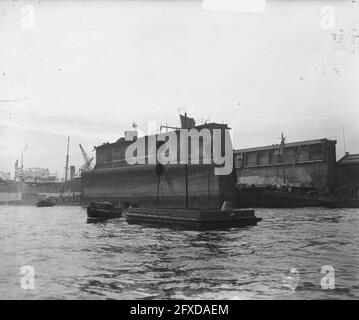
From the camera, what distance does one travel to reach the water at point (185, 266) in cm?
1045

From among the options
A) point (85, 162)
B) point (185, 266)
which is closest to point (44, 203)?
point (85, 162)

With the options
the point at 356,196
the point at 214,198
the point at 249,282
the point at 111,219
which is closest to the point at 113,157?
the point at 214,198

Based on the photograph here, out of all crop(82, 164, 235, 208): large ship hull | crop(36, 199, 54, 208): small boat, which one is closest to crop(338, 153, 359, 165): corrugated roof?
crop(82, 164, 235, 208): large ship hull

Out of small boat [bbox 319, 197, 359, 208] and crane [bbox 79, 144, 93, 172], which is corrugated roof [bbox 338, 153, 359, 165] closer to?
small boat [bbox 319, 197, 359, 208]

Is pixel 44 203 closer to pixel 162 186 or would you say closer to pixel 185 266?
pixel 162 186

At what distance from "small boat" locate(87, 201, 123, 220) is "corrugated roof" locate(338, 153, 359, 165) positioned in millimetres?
46653

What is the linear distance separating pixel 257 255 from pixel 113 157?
58492 mm

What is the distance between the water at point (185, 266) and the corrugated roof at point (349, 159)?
49.3 m

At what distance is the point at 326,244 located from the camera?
1969cm

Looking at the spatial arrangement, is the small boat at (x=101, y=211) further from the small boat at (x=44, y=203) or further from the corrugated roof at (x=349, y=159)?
the small boat at (x=44, y=203)

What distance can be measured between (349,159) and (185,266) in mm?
65068

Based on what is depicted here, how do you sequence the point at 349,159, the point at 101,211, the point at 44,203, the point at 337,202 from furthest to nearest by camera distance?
the point at 44,203, the point at 349,159, the point at 337,202, the point at 101,211

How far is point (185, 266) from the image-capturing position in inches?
559
